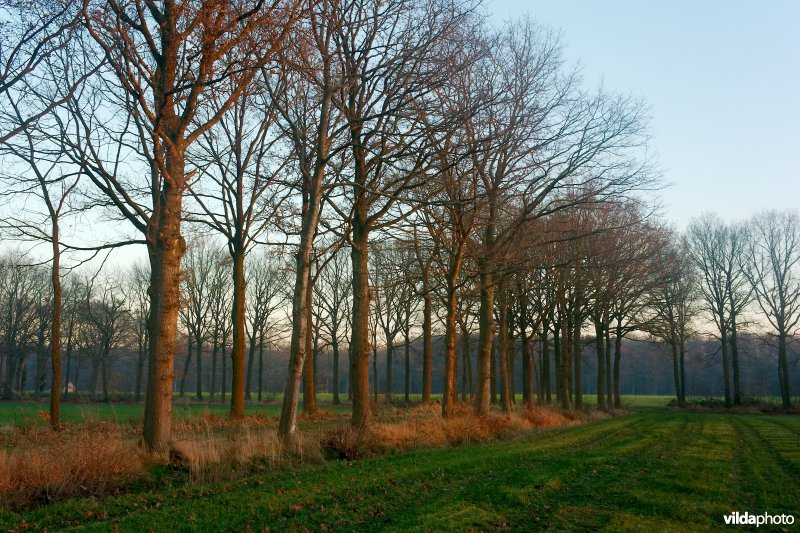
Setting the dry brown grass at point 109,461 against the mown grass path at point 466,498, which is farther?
the dry brown grass at point 109,461

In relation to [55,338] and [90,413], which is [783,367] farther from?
[90,413]

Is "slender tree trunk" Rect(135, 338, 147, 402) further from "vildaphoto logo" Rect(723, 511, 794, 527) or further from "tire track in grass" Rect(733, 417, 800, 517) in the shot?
"vildaphoto logo" Rect(723, 511, 794, 527)

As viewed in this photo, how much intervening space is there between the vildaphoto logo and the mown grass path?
19 centimetres

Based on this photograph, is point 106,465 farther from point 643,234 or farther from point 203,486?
point 643,234

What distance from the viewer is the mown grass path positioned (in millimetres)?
6855

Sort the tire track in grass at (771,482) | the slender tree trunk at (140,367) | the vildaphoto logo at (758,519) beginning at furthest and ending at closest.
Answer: the slender tree trunk at (140,367) < the tire track in grass at (771,482) < the vildaphoto logo at (758,519)

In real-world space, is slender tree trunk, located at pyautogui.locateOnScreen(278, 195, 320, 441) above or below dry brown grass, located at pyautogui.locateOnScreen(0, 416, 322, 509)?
above

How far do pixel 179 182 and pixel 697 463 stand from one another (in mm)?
11919

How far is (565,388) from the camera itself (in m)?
32.9

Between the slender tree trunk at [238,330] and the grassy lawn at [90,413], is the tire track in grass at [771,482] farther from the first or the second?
the slender tree trunk at [238,330]

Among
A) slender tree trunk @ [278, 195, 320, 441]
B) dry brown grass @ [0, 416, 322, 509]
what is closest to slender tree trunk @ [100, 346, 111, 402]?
slender tree trunk @ [278, 195, 320, 441]

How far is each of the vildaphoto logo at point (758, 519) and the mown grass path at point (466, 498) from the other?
191mm

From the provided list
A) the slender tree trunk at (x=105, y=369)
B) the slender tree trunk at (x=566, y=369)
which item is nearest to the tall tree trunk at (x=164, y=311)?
the slender tree trunk at (x=566, y=369)

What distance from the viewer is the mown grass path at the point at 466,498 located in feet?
22.5
